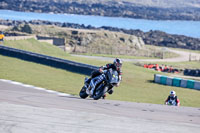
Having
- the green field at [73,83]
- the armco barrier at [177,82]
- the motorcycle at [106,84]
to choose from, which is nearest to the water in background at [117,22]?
the green field at [73,83]

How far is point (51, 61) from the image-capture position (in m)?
27.8

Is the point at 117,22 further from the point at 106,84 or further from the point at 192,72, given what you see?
the point at 106,84

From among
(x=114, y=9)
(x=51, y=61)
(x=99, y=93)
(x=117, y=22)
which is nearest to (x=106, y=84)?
(x=99, y=93)

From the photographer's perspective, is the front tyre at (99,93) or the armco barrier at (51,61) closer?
the front tyre at (99,93)

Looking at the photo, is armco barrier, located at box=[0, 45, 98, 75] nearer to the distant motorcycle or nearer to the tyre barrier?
the tyre barrier

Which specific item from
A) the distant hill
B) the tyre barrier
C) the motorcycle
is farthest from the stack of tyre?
the distant hill

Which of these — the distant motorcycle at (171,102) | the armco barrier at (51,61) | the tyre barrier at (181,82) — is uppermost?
the armco barrier at (51,61)

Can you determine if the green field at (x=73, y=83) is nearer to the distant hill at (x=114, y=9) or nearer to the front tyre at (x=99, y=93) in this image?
the front tyre at (x=99, y=93)

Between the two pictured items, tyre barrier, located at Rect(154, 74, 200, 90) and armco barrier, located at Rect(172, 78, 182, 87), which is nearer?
tyre barrier, located at Rect(154, 74, 200, 90)

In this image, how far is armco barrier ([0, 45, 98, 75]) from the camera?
26234mm

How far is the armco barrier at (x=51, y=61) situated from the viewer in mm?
26234

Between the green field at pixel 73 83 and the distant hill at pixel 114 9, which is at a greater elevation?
the distant hill at pixel 114 9

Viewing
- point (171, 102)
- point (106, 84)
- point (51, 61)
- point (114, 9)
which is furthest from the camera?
point (114, 9)

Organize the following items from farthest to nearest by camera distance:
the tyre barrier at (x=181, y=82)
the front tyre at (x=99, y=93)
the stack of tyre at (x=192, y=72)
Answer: the stack of tyre at (x=192, y=72)
the tyre barrier at (x=181, y=82)
the front tyre at (x=99, y=93)
